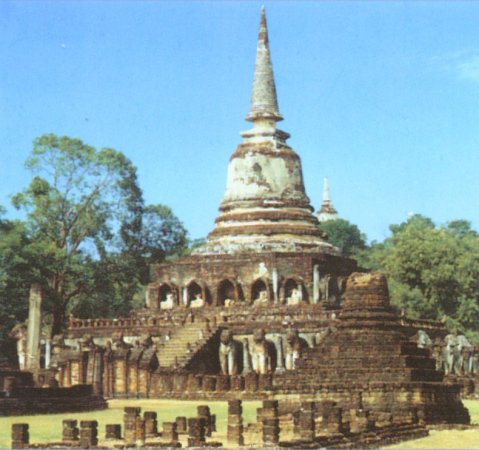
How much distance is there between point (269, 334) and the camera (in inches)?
1700

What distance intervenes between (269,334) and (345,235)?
123 ft

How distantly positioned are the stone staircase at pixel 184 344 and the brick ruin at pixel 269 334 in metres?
0.07

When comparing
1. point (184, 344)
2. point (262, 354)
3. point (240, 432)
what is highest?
point (184, 344)

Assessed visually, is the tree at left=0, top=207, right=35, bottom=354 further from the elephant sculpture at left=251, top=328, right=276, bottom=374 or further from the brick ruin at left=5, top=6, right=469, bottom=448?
the elephant sculpture at left=251, top=328, right=276, bottom=374

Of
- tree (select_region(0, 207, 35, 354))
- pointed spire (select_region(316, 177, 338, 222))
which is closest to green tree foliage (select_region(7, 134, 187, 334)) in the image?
tree (select_region(0, 207, 35, 354))

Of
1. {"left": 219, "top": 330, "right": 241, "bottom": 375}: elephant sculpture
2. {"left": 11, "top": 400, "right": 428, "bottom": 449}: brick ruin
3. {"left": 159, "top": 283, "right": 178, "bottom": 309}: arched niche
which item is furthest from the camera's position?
{"left": 159, "top": 283, "right": 178, "bottom": 309}: arched niche

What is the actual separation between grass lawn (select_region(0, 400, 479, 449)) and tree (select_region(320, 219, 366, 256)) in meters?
40.7

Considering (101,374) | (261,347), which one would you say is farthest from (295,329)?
(101,374)

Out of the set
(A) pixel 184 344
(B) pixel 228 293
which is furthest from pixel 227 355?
(B) pixel 228 293

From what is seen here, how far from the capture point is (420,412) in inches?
1008

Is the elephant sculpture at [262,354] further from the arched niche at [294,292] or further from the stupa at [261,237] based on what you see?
the stupa at [261,237]

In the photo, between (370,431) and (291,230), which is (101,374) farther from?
(370,431)

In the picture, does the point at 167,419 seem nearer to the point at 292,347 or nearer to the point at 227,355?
the point at 292,347

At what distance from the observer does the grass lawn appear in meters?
21.5
